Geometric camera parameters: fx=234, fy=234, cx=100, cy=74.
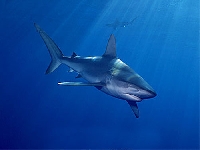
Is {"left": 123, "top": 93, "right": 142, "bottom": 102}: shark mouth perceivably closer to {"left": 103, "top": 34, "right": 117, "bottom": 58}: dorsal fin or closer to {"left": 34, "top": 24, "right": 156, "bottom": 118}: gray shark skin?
{"left": 34, "top": 24, "right": 156, "bottom": 118}: gray shark skin

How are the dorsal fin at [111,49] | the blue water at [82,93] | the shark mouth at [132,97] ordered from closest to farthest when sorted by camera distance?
the shark mouth at [132,97] < the dorsal fin at [111,49] < the blue water at [82,93]

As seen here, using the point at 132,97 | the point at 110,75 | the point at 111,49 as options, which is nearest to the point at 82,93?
the point at 111,49

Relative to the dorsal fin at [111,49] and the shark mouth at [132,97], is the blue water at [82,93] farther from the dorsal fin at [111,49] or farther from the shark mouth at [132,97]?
the shark mouth at [132,97]

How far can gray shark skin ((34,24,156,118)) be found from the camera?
4906mm

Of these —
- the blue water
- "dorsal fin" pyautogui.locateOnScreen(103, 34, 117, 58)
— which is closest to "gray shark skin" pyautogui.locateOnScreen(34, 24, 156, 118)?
"dorsal fin" pyautogui.locateOnScreen(103, 34, 117, 58)

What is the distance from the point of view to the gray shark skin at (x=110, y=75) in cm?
491

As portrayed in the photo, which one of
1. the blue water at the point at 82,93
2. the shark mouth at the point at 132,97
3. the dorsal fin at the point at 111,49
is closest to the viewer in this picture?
the shark mouth at the point at 132,97

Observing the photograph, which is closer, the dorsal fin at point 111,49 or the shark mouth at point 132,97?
the shark mouth at point 132,97

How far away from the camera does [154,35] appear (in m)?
33.0

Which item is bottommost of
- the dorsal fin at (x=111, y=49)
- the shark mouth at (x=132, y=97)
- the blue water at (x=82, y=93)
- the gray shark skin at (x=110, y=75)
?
the shark mouth at (x=132, y=97)

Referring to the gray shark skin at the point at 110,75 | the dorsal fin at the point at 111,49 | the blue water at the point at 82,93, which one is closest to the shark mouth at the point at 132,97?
the gray shark skin at the point at 110,75

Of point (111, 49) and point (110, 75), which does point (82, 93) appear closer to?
point (111, 49)

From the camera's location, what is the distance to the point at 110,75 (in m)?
5.87

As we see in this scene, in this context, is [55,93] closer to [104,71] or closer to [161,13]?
[161,13]
